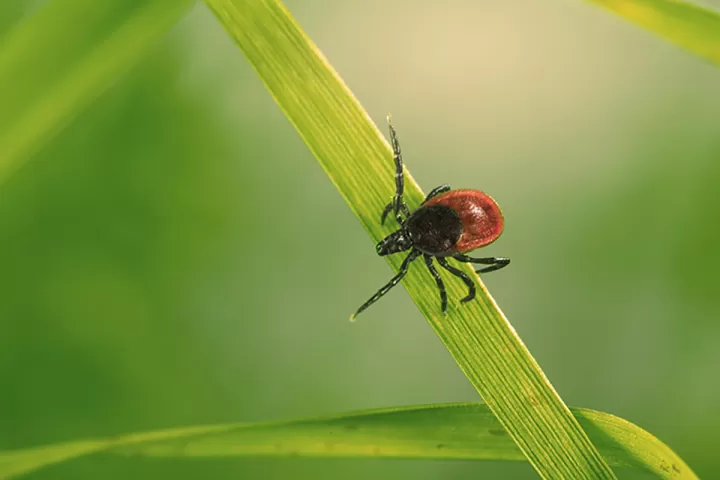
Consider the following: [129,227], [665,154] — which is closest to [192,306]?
[129,227]

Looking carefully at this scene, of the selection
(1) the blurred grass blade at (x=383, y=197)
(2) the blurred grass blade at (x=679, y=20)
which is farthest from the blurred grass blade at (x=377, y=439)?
(2) the blurred grass blade at (x=679, y=20)

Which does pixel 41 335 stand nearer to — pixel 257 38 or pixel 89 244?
pixel 89 244

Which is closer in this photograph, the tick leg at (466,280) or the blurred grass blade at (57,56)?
the blurred grass blade at (57,56)

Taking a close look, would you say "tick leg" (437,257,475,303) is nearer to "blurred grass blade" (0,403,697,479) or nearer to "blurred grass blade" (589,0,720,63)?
"blurred grass blade" (0,403,697,479)

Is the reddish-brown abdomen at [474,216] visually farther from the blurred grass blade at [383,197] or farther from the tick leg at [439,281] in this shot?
the blurred grass blade at [383,197]

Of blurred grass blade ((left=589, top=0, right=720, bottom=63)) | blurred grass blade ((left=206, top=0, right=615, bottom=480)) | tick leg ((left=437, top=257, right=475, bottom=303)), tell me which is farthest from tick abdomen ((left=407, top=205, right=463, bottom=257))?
blurred grass blade ((left=589, top=0, right=720, bottom=63))

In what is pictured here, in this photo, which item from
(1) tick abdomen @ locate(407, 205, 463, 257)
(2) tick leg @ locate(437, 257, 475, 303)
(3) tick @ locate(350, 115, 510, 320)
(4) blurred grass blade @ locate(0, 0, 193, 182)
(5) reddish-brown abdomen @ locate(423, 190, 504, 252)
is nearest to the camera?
(4) blurred grass blade @ locate(0, 0, 193, 182)
